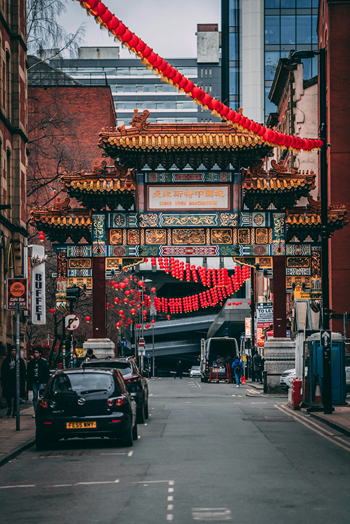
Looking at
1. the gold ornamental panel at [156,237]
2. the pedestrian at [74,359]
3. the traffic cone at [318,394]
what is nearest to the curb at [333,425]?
the traffic cone at [318,394]

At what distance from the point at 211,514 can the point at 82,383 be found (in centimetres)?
660

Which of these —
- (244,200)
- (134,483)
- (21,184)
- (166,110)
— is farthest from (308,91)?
(166,110)

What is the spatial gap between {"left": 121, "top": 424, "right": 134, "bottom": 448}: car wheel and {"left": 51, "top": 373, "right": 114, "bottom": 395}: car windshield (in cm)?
83

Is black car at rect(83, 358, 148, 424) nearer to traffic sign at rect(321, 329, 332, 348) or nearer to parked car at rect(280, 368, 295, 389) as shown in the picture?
traffic sign at rect(321, 329, 332, 348)

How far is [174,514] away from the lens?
8.66 m

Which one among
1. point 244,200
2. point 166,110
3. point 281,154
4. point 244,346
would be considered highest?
point 166,110

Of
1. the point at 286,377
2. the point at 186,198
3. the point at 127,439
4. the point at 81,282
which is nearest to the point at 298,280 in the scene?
the point at 286,377

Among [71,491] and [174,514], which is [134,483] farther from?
[174,514]

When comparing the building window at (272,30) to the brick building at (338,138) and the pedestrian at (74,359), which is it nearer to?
the brick building at (338,138)

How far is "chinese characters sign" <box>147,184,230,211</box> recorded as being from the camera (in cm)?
3278

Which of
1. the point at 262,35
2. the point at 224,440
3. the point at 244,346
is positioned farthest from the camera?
the point at 262,35

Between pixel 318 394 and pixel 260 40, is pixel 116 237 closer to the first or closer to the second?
pixel 318 394

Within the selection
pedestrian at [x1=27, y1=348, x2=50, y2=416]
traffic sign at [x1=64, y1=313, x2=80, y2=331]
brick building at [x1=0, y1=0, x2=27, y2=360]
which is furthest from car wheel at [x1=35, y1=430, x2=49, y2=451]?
traffic sign at [x1=64, y1=313, x2=80, y2=331]

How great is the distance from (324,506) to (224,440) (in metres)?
6.91
